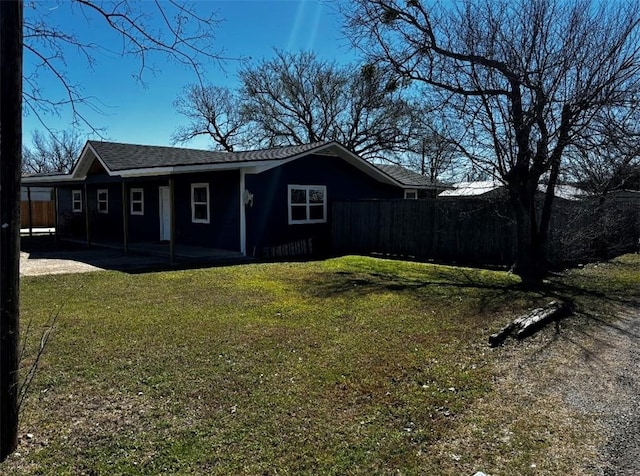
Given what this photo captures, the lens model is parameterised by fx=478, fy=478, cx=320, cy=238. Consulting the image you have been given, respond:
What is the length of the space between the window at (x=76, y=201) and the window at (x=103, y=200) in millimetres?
1772

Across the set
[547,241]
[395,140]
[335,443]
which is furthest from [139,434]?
[395,140]

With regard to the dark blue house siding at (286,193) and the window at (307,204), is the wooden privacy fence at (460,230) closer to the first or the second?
the window at (307,204)

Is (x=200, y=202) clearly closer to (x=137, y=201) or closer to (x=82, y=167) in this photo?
(x=137, y=201)

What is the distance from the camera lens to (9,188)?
2.67 metres

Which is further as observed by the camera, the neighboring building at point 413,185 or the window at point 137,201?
the neighboring building at point 413,185

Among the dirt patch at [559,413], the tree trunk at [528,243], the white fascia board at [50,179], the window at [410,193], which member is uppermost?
the white fascia board at [50,179]

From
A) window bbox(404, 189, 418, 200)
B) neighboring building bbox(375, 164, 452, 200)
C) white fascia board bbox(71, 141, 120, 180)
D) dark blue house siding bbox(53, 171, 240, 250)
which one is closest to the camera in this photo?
dark blue house siding bbox(53, 171, 240, 250)

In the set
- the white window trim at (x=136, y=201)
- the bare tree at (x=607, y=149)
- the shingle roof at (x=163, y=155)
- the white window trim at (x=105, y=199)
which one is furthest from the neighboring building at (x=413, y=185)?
the white window trim at (x=105, y=199)

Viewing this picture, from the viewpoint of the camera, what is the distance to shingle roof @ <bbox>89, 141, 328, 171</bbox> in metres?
13.8

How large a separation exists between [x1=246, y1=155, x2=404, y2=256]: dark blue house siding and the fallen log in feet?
27.1

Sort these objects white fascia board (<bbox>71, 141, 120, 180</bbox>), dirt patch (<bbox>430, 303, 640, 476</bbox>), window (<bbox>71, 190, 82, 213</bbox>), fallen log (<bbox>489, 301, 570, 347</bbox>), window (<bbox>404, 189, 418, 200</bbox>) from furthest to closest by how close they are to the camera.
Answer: window (<bbox>71, 190, 82, 213</bbox>) → window (<bbox>404, 189, 418, 200</bbox>) → white fascia board (<bbox>71, 141, 120, 180</bbox>) → fallen log (<bbox>489, 301, 570, 347</bbox>) → dirt patch (<bbox>430, 303, 640, 476</bbox>)

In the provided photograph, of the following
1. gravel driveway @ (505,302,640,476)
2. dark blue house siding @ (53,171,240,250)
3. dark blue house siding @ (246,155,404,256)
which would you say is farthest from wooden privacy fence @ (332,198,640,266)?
gravel driveway @ (505,302,640,476)

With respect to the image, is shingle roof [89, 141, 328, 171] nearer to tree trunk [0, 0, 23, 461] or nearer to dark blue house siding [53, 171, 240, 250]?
dark blue house siding [53, 171, 240, 250]

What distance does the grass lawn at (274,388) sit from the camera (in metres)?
2.93
